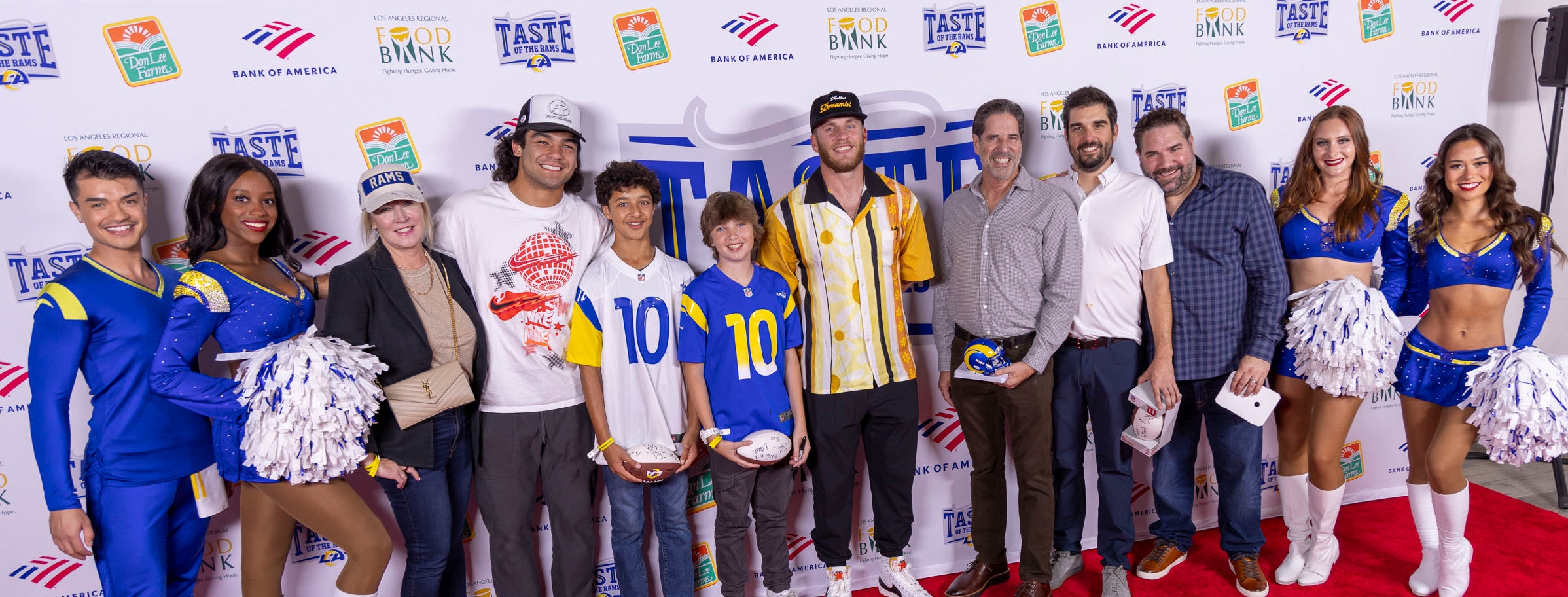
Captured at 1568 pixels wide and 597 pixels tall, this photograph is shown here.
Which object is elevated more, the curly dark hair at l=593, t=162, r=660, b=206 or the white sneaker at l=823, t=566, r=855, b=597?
the curly dark hair at l=593, t=162, r=660, b=206

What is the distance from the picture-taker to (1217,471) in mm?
3160

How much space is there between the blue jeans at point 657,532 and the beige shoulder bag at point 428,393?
56cm

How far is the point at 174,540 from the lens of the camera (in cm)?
237

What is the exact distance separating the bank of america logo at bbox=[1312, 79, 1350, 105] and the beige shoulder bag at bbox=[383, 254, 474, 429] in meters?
3.74

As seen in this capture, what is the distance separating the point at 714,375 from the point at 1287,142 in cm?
284

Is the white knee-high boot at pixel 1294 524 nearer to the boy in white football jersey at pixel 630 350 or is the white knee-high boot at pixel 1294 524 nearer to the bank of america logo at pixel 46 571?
the boy in white football jersey at pixel 630 350

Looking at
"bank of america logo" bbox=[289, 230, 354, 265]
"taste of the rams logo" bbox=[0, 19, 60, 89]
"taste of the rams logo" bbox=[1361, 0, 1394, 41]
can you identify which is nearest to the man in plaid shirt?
"taste of the rams logo" bbox=[1361, 0, 1394, 41]

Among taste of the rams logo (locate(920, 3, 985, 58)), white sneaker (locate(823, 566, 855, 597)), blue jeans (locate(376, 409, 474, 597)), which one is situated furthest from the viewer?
taste of the rams logo (locate(920, 3, 985, 58))

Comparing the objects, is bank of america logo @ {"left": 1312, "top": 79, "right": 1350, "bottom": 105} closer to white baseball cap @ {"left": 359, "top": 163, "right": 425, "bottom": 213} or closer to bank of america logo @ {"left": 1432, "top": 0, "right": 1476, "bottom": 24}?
bank of america logo @ {"left": 1432, "top": 0, "right": 1476, "bottom": 24}

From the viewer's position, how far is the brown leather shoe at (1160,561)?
3152 millimetres

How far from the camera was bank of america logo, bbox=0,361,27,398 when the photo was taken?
104 inches

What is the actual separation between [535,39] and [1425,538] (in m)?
3.80

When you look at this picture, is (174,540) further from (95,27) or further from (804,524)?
(804,524)

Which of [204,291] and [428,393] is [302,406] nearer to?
[428,393]
